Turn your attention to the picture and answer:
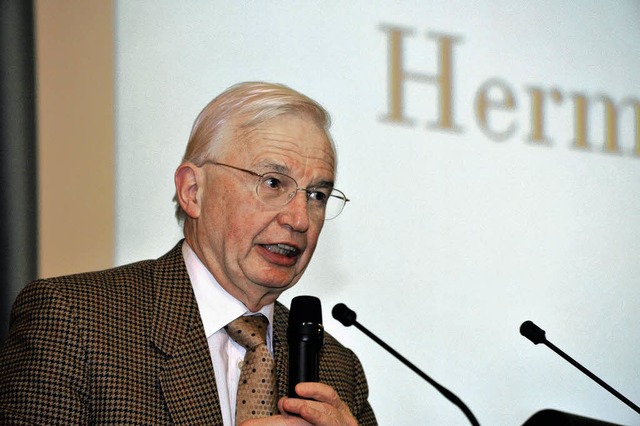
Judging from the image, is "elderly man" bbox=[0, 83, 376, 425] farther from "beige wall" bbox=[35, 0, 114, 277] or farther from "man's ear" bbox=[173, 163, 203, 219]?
"beige wall" bbox=[35, 0, 114, 277]

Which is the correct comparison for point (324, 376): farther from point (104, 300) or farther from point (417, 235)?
point (417, 235)

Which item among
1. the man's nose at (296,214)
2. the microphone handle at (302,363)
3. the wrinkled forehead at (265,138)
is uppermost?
the wrinkled forehead at (265,138)

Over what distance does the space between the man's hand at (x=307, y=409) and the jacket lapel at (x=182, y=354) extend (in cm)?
25

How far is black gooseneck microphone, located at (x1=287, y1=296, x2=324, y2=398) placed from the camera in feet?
6.55

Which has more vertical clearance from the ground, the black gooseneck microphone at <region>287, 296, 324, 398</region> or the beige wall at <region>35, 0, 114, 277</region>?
the beige wall at <region>35, 0, 114, 277</region>

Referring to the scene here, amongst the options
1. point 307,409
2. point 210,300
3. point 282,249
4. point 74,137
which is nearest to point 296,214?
point 282,249

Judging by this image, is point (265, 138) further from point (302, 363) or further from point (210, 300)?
point (302, 363)

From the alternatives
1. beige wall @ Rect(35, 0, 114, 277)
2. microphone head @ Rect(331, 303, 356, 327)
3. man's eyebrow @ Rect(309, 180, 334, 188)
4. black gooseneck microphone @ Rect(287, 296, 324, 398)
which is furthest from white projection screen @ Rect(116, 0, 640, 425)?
black gooseneck microphone @ Rect(287, 296, 324, 398)

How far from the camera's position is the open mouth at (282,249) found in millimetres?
2430

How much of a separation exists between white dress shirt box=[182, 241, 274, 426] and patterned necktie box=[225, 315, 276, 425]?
34mm

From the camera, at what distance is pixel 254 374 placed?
2.31m

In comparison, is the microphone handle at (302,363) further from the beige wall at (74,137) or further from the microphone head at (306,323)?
the beige wall at (74,137)

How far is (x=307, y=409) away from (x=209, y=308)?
540 mm

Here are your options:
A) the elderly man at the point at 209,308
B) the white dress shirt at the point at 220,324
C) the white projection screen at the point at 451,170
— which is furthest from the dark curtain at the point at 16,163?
the white dress shirt at the point at 220,324
